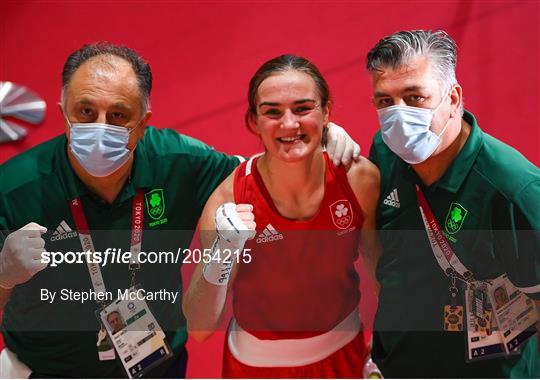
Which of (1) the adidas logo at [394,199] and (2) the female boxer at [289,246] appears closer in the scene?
(2) the female boxer at [289,246]

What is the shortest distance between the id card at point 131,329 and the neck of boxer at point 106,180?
34cm

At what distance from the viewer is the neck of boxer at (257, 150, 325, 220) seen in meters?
2.49

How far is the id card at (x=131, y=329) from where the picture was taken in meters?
2.57

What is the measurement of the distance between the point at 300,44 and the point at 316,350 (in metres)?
1.18

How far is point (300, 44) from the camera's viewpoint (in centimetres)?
289

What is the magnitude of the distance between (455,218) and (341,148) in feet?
1.45

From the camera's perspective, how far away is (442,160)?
7.95ft

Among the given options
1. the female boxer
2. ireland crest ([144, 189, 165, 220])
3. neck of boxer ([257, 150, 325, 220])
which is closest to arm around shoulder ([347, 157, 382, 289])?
the female boxer

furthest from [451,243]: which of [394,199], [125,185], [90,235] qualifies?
[90,235]

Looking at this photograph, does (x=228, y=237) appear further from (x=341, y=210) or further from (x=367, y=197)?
(x=367, y=197)

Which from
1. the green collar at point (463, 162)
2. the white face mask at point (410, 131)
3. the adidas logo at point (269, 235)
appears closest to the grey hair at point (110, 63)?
the adidas logo at point (269, 235)

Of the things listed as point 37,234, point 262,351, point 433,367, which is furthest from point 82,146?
point 433,367

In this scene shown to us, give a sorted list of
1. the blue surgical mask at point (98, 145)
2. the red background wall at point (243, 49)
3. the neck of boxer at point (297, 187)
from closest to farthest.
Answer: the blue surgical mask at point (98, 145) < the neck of boxer at point (297, 187) < the red background wall at point (243, 49)

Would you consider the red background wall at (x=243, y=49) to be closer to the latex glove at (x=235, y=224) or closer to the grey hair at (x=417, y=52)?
the grey hair at (x=417, y=52)
